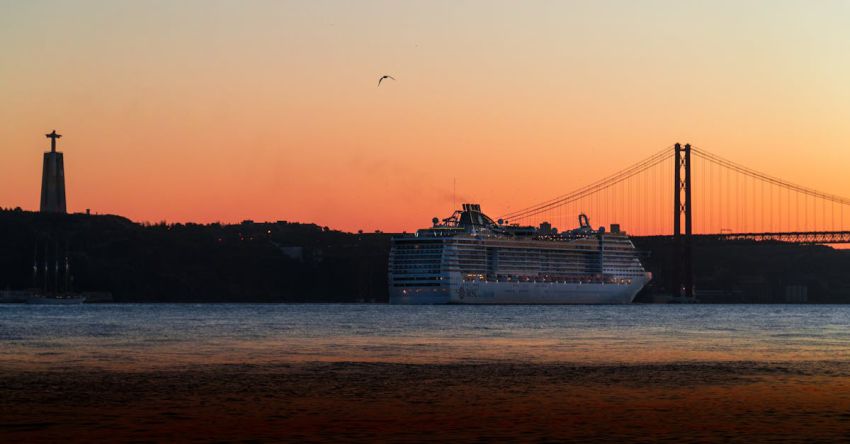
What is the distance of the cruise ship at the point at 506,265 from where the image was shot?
140 m

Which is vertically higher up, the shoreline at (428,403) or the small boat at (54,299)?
the small boat at (54,299)

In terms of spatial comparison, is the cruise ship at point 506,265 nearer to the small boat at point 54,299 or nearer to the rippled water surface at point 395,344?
the small boat at point 54,299

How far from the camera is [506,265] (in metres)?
145

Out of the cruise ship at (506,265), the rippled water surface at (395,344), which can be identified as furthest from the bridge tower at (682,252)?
the rippled water surface at (395,344)

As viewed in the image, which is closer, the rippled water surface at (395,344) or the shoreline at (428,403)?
the shoreline at (428,403)

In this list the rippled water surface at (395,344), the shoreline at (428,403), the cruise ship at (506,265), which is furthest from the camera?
the cruise ship at (506,265)

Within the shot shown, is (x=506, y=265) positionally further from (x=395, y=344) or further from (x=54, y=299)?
(x=395, y=344)

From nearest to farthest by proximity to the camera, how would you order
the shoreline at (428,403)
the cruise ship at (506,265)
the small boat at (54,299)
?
the shoreline at (428,403) < the cruise ship at (506,265) < the small boat at (54,299)

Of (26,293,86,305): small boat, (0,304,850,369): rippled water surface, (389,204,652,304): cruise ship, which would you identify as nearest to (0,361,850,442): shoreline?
(0,304,850,369): rippled water surface

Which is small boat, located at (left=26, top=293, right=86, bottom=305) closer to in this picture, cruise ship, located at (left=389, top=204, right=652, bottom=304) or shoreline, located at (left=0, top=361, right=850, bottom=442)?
cruise ship, located at (left=389, top=204, right=652, bottom=304)

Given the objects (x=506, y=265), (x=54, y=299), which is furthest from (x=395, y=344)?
(x=54, y=299)

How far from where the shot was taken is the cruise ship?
5502 inches

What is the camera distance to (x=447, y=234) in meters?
144

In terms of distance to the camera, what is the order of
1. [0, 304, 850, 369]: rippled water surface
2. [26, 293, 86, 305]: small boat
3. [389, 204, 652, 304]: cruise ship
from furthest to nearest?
[26, 293, 86, 305]: small boat < [389, 204, 652, 304]: cruise ship < [0, 304, 850, 369]: rippled water surface
